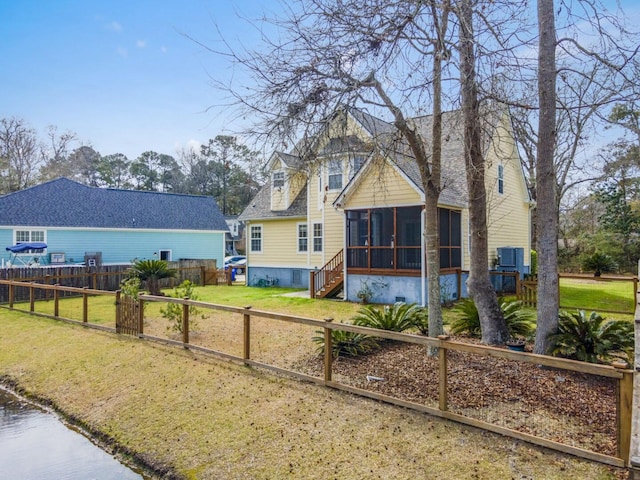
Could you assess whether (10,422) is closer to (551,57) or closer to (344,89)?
(344,89)

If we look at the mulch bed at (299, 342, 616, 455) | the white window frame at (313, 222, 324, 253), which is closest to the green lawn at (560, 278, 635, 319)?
the mulch bed at (299, 342, 616, 455)

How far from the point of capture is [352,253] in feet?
46.2

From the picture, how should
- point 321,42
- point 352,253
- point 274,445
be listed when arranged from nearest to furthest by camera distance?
point 274,445, point 321,42, point 352,253

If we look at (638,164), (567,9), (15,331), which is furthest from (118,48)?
(638,164)

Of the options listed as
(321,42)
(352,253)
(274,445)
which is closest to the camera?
(274,445)

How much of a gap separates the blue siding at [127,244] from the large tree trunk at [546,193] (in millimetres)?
22878

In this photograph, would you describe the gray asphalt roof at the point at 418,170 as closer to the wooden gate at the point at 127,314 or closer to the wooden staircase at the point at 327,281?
the wooden staircase at the point at 327,281

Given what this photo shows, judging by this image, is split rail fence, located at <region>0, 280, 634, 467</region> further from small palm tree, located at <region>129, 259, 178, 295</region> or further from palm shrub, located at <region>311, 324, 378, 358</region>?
small palm tree, located at <region>129, 259, 178, 295</region>

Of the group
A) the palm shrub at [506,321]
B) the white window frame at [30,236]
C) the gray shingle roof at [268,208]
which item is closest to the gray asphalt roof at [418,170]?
the gray shingle roof at [268,208]

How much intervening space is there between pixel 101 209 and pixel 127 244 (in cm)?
258

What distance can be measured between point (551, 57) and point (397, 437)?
5724 millimetres

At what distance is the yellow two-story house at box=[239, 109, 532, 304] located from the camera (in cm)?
1275

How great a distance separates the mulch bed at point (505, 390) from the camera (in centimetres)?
422

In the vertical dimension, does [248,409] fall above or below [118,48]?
below
